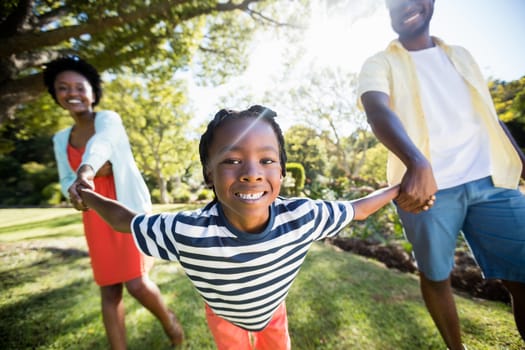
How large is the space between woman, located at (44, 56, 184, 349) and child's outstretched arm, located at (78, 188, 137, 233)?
1.58 feet

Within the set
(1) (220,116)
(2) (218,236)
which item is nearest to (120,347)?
(2) (218,236)

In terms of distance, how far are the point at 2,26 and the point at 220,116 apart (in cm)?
517

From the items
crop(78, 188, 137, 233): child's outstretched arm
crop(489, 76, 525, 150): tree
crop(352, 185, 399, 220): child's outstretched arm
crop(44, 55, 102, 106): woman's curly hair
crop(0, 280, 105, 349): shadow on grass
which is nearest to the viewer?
crop(78, 188, 137, 233): child's outstretched arm

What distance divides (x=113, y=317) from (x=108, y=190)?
955mm

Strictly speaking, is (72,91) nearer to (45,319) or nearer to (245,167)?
(245,167)

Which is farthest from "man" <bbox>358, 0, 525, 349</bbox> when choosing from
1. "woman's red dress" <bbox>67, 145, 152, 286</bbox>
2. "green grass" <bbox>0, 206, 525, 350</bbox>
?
"woman's red dress" <bbox>67, 145, 152, 286</bbox>

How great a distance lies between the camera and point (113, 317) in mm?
1757

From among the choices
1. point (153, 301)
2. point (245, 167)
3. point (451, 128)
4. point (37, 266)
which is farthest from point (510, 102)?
point (37, 266)

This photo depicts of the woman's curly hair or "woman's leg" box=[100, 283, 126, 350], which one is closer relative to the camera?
"woman's leg" box=[100, 283, 126, 350]

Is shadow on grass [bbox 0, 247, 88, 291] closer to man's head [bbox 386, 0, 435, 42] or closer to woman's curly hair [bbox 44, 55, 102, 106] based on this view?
Answer: woman's curly hair [bbox 44, 55, 102, 106]

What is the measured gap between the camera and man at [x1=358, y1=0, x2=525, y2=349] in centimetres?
144

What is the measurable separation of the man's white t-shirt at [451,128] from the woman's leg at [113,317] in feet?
8.02

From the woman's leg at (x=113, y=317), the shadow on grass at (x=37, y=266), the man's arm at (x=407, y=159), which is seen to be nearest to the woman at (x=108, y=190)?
the woman's leg at (x=113, y=317)

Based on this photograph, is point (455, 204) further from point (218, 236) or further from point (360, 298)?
point (360, 298)
